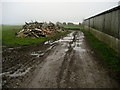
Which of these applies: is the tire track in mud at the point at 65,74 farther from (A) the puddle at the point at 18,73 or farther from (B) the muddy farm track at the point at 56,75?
(A) the puddle at the point at 18,73

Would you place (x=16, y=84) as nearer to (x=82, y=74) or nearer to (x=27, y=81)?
(x=27, y=81)

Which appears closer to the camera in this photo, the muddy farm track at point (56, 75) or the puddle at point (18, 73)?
the muddy farm track at point (56, 75)

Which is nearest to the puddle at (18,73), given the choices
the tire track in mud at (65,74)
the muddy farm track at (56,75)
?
the muddy farm track at (56,75)

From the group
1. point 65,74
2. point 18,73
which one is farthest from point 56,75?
point 18,73

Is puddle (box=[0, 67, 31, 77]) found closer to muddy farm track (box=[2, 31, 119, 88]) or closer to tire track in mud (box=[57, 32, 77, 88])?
muddy farm track (box=[2, 31, 119, 88])

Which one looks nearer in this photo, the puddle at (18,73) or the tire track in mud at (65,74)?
the tire track in mud at (65,74)

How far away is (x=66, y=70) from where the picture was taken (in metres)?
6.93

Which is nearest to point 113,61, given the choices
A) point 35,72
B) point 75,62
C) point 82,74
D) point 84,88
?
point 75,62

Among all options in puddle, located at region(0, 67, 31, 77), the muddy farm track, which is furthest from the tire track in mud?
puddle, located at region(0, 67, 31, 77)

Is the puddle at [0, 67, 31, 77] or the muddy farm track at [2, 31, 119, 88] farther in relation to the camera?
the puddle at [0, 67, 31, 77]

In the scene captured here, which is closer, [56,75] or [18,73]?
[56,75]

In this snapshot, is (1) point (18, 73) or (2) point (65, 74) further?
(1) point (18, 73)

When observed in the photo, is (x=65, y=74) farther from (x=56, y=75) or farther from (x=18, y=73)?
(x=18, y=73)

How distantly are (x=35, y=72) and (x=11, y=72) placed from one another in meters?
1.19
